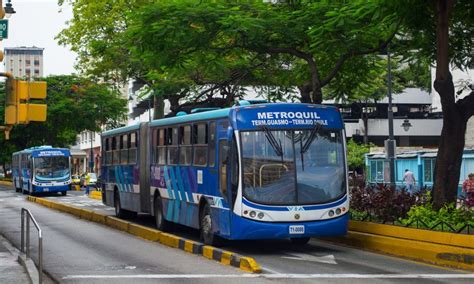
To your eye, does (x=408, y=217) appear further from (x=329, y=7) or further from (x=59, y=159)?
(x=59, y=159)

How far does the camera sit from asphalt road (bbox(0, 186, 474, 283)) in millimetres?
12477

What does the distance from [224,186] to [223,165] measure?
18.0 inches

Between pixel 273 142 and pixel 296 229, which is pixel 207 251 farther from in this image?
pixel 273 142

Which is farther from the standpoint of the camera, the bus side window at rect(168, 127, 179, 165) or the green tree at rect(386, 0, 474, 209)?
the bus side window at rect(168, 127, 179, 165)

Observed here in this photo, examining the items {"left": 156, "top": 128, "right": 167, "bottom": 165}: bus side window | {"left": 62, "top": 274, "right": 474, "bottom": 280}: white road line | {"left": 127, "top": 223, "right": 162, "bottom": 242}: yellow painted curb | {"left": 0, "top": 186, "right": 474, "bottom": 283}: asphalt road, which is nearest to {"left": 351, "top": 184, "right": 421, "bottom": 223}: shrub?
{"left": 0, "top": 186, "right": 474, "bottom": 283}: asphalt road

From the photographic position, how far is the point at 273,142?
15828 millimetres

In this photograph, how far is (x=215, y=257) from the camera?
49.6 feet

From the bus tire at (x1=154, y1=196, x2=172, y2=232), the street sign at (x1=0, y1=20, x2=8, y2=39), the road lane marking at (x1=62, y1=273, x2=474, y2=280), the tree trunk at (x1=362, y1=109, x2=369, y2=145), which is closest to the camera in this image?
the road lane marking at (x1=62, y1=273, x2=474, y2=280)

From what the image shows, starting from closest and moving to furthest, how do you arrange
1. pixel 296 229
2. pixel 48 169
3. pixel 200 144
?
pixel 296 229
pixel 200 144
pixel 48 169

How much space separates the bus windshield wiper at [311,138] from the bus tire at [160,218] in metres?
5.96

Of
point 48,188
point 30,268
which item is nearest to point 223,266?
point 30,268

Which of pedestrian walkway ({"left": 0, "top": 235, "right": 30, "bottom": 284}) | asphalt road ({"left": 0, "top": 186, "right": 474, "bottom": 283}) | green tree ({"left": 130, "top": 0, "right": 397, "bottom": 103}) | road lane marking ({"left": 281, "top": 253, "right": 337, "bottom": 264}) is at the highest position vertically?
green tree ({"left": 130, "top": 0, "right": 397, "bottom": 103})

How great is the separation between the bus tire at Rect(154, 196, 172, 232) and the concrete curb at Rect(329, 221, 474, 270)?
492 cm

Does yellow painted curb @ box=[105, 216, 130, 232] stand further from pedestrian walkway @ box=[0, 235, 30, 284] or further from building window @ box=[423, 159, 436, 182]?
building window @ box=[423, 159, 436, 182]
